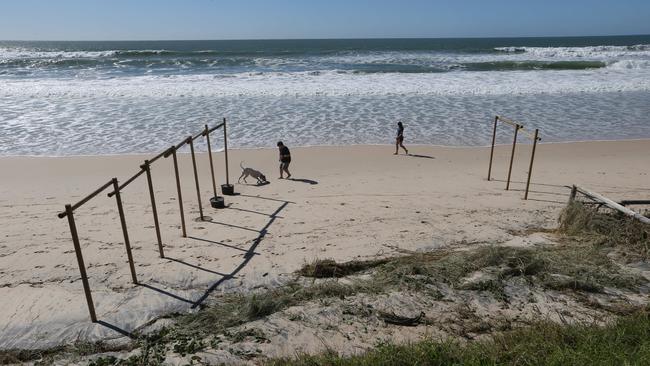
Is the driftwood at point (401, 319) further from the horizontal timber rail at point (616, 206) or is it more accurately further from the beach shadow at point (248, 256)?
the horizontal timber rail at point (616, 206)

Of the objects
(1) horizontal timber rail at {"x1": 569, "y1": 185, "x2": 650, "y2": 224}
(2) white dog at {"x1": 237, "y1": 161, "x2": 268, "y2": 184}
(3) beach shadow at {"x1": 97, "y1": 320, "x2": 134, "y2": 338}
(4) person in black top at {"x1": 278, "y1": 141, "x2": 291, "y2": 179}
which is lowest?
(3) beach shadow at {"x1": 97, "y1": 320, "x2": 134, "y2": 338}

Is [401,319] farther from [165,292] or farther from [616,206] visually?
[616,206]

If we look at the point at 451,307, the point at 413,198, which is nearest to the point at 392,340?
the point at 451,307

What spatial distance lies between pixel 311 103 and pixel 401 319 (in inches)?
694

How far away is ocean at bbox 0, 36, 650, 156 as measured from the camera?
16.0 meters

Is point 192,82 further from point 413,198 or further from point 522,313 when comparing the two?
point 522,313

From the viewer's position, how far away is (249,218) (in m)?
9.35

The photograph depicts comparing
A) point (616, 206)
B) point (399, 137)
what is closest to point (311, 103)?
point (399, 137)

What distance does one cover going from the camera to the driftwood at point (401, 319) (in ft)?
18.0

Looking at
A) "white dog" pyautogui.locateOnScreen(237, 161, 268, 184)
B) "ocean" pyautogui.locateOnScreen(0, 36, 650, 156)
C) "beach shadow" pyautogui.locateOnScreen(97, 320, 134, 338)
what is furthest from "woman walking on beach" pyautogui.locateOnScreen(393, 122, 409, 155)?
"beach shadow" pyautogui.locateOnScreen(97, 320, 134, 338)

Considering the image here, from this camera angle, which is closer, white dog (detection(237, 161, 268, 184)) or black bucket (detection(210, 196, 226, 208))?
black bucket (detection(210, 196, 226, 208))

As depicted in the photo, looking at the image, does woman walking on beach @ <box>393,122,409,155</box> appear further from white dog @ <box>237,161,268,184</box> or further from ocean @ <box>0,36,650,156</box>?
white dog @ <box>237,161,268,184</box>

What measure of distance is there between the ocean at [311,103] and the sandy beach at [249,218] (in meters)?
1.88

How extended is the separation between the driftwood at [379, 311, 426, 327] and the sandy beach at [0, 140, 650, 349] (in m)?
1.84
